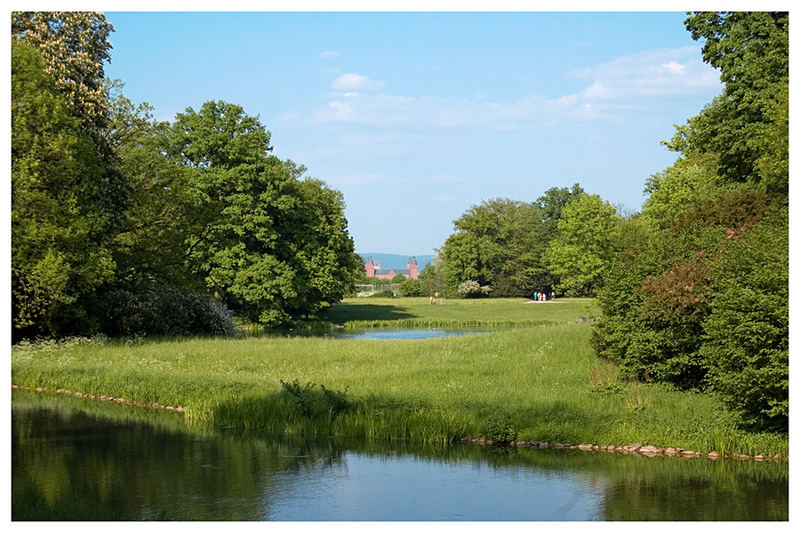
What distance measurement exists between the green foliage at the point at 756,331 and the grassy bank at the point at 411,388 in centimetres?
102

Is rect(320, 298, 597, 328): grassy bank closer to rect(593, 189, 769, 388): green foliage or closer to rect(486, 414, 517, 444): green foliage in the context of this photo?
rect(593, 189, 769, 388): green foliage

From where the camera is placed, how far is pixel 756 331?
17000 millimetres

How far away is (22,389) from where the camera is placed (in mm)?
28203

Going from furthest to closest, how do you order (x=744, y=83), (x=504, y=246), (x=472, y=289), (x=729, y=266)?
1. (x=504, y=246)
2. (x=472, y=289)
3. (x=744, y=83)
4. (x=729, y=266)

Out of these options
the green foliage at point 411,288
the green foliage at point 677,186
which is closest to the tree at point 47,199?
the green foliage at point 677,186

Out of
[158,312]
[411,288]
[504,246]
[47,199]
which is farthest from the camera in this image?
[411,288]

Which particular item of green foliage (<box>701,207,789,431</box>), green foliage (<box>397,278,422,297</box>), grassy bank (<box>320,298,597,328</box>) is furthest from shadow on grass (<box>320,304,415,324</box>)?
green foliage (<box>701,207,789,431</box>)

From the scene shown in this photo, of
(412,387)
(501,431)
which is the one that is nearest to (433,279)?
(412,387)

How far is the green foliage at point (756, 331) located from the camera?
661 inches

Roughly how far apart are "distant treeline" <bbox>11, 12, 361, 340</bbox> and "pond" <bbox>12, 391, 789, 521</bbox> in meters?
13.9

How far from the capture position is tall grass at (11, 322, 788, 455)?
19.5 metres

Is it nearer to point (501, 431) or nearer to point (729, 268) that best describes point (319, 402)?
point (501, 431)

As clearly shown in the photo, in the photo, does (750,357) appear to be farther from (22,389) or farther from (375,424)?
(22,389)

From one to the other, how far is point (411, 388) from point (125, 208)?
830 inches
